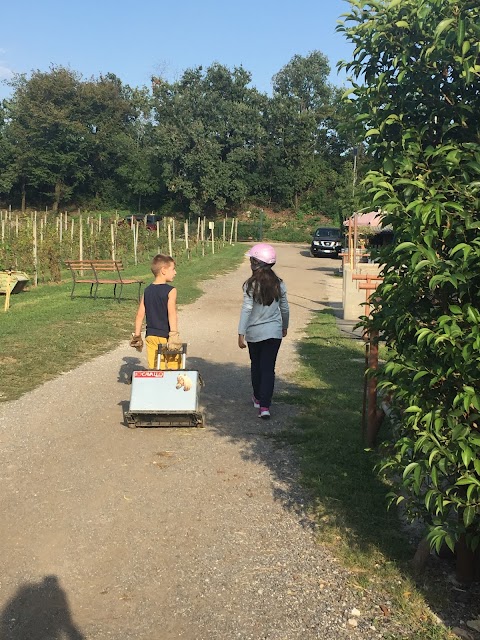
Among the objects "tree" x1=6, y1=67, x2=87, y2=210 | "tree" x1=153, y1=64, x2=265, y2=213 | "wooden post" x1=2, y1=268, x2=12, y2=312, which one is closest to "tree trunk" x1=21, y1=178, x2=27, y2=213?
"tree" x1=6, y1=67, x2=87, y2=210

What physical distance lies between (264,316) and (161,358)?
108 centimetres

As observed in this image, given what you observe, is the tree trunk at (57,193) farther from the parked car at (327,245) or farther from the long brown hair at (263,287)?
the long brown hair at (263,287)

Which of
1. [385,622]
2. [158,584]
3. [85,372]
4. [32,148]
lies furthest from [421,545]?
[32,148]

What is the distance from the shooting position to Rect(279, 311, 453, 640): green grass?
3.27 metres

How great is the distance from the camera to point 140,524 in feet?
13.5

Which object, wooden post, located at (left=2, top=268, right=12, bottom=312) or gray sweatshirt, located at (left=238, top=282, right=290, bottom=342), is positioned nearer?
gray sweatshirt, located at (left=238, top=282, right=290, bottom=342)

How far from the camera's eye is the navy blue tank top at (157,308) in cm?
655

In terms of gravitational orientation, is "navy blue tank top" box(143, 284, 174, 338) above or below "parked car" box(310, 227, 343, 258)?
below

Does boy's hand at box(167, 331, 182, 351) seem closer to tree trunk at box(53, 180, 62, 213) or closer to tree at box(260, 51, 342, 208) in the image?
tree at box(260, 51, 342, 208)

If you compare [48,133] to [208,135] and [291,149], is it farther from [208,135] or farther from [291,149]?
[291,149]

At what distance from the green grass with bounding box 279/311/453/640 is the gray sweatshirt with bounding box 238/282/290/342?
2.91ft

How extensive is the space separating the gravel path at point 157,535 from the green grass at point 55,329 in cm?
134

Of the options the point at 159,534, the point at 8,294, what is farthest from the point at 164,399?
the point at 8,294

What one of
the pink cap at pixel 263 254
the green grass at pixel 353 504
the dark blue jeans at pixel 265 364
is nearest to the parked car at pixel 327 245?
the green grass at pixel 353 504
